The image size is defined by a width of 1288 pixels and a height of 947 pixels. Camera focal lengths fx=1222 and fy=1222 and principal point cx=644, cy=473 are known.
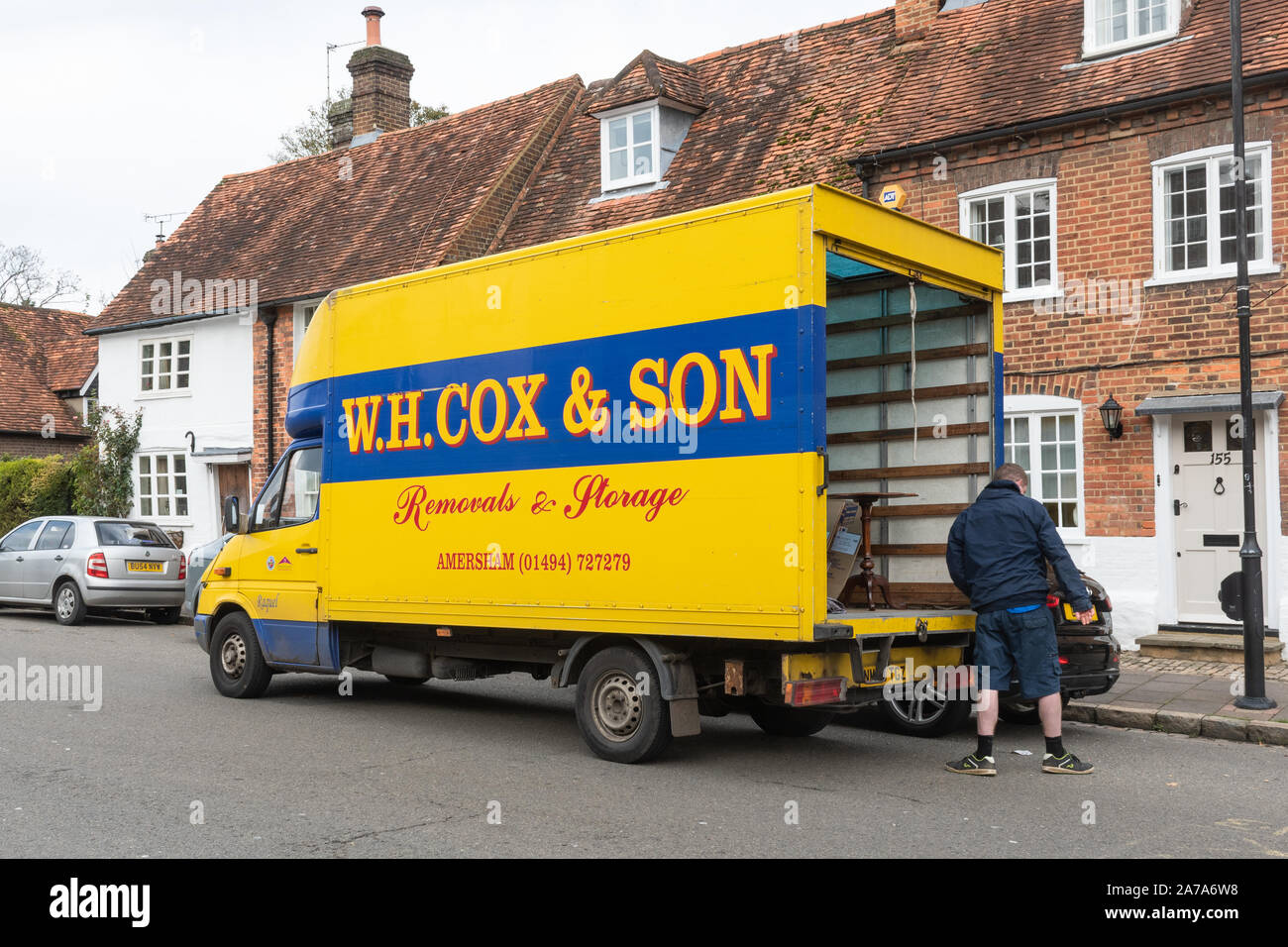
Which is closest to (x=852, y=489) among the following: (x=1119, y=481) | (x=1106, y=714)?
(x=1106, y=714)

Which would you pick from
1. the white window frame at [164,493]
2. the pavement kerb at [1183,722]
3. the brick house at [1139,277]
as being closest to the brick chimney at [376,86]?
the white window frame at [164,493]

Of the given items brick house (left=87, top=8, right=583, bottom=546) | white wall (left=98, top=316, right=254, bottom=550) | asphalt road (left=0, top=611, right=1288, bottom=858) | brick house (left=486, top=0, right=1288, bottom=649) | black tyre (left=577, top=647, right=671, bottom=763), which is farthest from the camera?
white wall (left=98, top=316, right=254, bottom=550)

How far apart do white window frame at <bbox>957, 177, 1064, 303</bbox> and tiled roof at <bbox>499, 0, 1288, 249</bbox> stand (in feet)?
2.31

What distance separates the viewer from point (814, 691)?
7031 millimetres

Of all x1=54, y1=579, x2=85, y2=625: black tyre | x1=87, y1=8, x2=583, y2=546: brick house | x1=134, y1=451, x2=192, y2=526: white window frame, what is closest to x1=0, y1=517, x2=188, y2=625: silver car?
x1=54, y1=579, x2=85, y2=625: black tyre

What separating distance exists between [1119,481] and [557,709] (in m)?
6.94

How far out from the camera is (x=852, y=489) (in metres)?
9.45

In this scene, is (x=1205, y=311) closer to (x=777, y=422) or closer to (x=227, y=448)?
(x=777, y=422)

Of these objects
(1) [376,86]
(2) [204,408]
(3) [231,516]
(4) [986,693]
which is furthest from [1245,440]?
(1) [376,86]

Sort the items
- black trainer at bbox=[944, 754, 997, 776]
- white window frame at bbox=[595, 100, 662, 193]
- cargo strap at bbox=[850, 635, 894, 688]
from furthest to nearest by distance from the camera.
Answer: white window frame at bbox=[595, 100, 662, 193] < black trainer at bbox=[944, 754, 997, 776] < cargo strap at bbox=[850, 635, 894, 688]

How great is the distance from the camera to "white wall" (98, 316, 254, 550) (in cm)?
2373

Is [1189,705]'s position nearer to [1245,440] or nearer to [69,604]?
[1245,440]

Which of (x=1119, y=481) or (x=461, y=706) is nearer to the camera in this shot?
(x=461, y=706)

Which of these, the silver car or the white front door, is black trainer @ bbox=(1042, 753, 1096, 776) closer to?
the white front door
